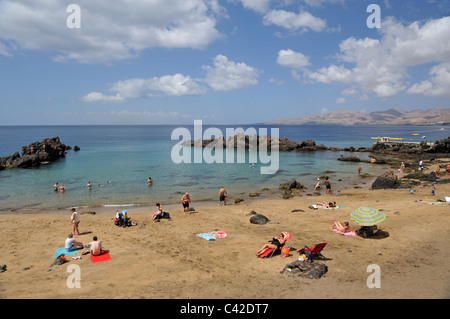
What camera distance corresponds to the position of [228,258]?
1158 centimetres

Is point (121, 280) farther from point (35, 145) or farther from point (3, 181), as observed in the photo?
point (35, 145)

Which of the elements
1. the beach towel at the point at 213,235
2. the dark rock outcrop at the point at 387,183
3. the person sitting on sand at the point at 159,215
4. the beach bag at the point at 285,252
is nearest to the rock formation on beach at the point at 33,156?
the person sitting on sand at the point at 159,215

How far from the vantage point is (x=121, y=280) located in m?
9.52

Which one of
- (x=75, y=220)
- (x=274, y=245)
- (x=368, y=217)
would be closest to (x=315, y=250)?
(x=274, y=245)

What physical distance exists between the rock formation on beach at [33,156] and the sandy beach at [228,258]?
35.2 m

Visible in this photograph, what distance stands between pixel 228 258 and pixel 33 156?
5376 centimetres

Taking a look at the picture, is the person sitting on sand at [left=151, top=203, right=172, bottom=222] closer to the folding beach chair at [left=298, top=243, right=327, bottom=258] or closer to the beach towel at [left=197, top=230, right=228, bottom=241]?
the beach towel at [left=197, top=230, right=228, bottom=241]

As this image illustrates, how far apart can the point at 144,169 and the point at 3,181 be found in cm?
1911

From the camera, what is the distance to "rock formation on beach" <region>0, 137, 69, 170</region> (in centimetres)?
4841

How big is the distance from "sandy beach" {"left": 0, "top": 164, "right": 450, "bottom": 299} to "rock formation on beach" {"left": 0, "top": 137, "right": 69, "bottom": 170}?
35205 mm

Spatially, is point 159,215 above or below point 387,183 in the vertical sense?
below

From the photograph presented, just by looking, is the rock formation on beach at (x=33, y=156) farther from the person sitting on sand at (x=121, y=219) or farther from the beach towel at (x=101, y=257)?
the beach towel at (x=101, y=257)

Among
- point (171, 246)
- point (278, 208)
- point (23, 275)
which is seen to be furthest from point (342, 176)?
point (23, 275)

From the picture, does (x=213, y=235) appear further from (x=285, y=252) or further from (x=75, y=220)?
(x=75, y=220)
